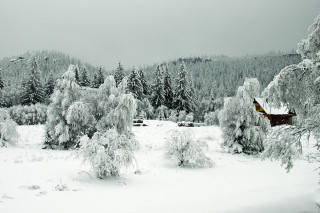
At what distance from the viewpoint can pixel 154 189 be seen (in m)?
8.24

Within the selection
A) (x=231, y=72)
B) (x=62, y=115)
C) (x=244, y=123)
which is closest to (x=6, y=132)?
(x=62, y=115)

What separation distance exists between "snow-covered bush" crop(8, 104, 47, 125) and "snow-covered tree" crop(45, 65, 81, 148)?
64.9 feet

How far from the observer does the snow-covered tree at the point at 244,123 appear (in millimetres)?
16703

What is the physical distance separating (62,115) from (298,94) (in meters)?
14.8

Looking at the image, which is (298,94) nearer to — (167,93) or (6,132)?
(6,132)

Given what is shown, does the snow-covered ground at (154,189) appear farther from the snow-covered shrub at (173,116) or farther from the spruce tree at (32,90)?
the spruce tree at (32,90)

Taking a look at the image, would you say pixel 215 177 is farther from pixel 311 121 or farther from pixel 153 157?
pixel 311 121

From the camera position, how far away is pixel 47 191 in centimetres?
684

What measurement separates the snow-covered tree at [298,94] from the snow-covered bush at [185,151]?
6497mm

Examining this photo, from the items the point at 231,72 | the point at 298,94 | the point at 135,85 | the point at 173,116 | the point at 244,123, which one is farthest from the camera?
the point at 231,72

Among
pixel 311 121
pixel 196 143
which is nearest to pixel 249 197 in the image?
pixel 311 121

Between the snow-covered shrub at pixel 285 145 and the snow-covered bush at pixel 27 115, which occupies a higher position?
the snow-covered bush at pixel 27 115

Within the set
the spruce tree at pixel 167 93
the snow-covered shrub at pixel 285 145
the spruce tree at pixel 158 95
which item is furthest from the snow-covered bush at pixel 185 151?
the spruce tree at pixel 167 93

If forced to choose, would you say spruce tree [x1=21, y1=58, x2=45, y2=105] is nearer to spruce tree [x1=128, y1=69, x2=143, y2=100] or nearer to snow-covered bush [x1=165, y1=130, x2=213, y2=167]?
spruce tree [x1=128, y1=69, x2=143, y2=100]
